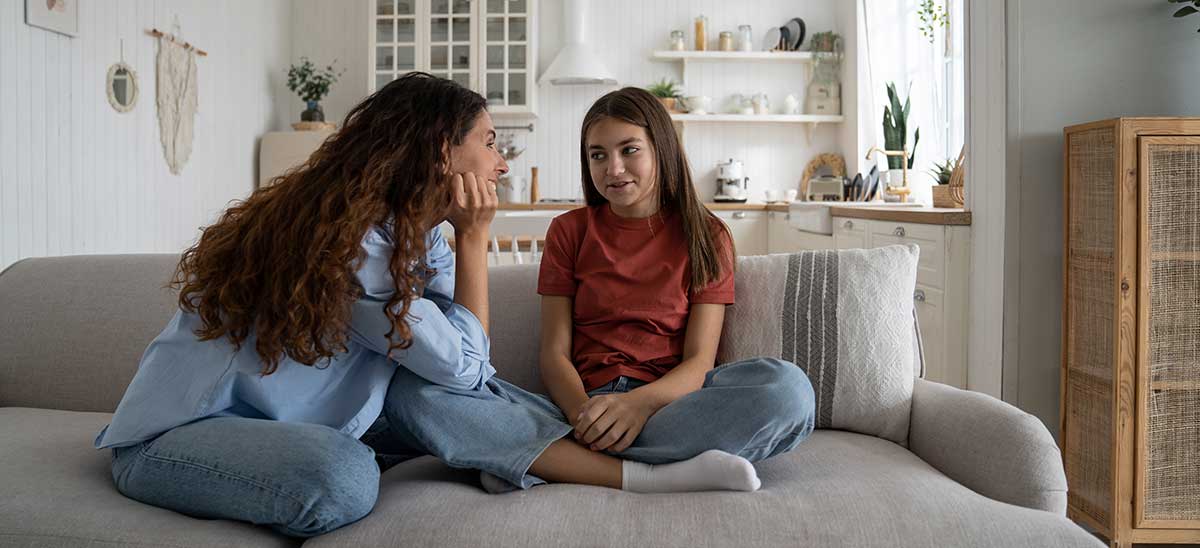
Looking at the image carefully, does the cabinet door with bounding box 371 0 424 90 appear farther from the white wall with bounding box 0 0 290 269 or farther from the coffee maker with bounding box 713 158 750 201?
the coffee maker with bounding box 713 158 750 201

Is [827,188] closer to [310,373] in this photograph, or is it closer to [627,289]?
[627,289]

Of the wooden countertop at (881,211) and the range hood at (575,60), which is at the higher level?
the range hood at (575,60)

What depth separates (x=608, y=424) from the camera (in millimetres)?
1549

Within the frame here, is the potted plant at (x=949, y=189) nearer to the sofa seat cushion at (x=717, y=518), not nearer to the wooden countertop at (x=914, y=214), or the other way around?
the wooden countertop at (x=914, y=214)

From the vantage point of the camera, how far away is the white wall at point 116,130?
3637 millimetres

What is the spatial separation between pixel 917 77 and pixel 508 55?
8.17 feet

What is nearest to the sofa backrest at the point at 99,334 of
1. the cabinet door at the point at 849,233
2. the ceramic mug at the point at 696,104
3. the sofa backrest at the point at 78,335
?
the sofa backrest at the point at 78,335

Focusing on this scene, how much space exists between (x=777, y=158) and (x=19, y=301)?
193 inches

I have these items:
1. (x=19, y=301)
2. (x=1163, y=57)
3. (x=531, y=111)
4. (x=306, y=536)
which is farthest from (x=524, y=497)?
(x=531, y=111)

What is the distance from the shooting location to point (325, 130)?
5.92m

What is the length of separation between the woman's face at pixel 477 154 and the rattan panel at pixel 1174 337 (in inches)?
62.0

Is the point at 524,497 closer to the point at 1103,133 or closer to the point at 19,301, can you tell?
the point at 19,301

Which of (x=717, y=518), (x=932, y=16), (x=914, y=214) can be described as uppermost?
(x=932, y=16)

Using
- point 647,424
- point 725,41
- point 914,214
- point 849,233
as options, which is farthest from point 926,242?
point 725,41
